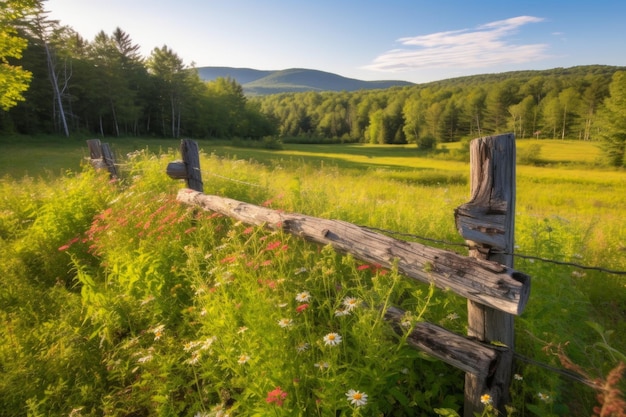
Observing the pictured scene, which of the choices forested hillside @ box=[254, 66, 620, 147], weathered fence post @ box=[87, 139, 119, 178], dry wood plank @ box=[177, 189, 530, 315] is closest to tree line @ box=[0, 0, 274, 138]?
weathered fence post @ box=[87, 139, 119, 178]

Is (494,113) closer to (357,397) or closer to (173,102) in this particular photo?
(173,102)

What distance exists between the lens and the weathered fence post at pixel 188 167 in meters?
5.54

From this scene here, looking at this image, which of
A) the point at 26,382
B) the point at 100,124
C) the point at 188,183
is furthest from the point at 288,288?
the point at 100,124

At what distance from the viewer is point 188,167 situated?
5.64m

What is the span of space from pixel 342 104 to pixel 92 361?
13087 centimetres

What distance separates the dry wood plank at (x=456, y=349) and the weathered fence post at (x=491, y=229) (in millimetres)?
63

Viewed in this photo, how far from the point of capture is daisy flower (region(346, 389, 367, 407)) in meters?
1.77

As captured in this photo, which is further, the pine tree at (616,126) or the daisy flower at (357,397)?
the pine tree at (616,126)

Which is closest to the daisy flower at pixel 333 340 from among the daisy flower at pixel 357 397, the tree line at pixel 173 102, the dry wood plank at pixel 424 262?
the daisy flower at pixel 357 397

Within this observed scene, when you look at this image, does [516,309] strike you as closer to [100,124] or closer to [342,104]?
[100,124]

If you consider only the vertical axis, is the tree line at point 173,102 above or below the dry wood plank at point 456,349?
above

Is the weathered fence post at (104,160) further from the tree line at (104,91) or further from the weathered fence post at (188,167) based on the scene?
the tree line at (104,91)

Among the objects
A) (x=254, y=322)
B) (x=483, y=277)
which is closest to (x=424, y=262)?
(x=483, y=277)

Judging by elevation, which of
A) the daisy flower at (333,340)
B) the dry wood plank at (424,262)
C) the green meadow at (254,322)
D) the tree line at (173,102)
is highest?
the tree line at (173,102)
